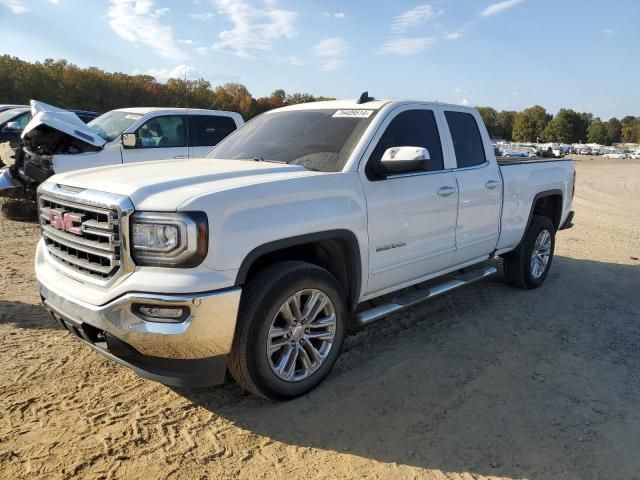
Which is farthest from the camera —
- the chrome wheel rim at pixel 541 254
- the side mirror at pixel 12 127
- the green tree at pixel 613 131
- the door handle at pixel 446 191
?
the green tree at pixel 613 131

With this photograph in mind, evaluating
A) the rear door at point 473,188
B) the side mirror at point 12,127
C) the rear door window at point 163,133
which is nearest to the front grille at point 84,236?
the rear door at point 473,188

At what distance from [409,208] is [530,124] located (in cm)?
14310

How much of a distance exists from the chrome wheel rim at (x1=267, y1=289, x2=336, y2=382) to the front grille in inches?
40.4

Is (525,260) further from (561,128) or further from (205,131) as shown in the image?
(561,128)

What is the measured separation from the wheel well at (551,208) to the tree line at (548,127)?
124m

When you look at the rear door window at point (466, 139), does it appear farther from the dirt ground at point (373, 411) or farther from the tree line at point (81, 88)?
the tree line at point (81, 88)

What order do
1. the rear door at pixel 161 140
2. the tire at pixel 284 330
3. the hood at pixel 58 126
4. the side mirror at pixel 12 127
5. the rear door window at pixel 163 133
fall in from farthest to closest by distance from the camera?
the side mirror at pixel 12 127 → the rear door window at pixel 163 133 → the rear door at pixel 161 140 → the hood at pixel 58 126 → the tire at pixel 284 330

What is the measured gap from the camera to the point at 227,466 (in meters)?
2.74

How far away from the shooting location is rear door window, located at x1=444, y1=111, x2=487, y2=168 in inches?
187

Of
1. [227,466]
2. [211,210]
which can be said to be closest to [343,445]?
[227,466]

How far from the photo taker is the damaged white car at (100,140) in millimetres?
7918

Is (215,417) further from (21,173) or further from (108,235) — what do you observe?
(21,173)

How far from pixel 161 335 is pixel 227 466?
787 mm

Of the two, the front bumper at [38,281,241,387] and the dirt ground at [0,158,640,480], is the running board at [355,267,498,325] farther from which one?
the front bumper at [38,281,241,387]
